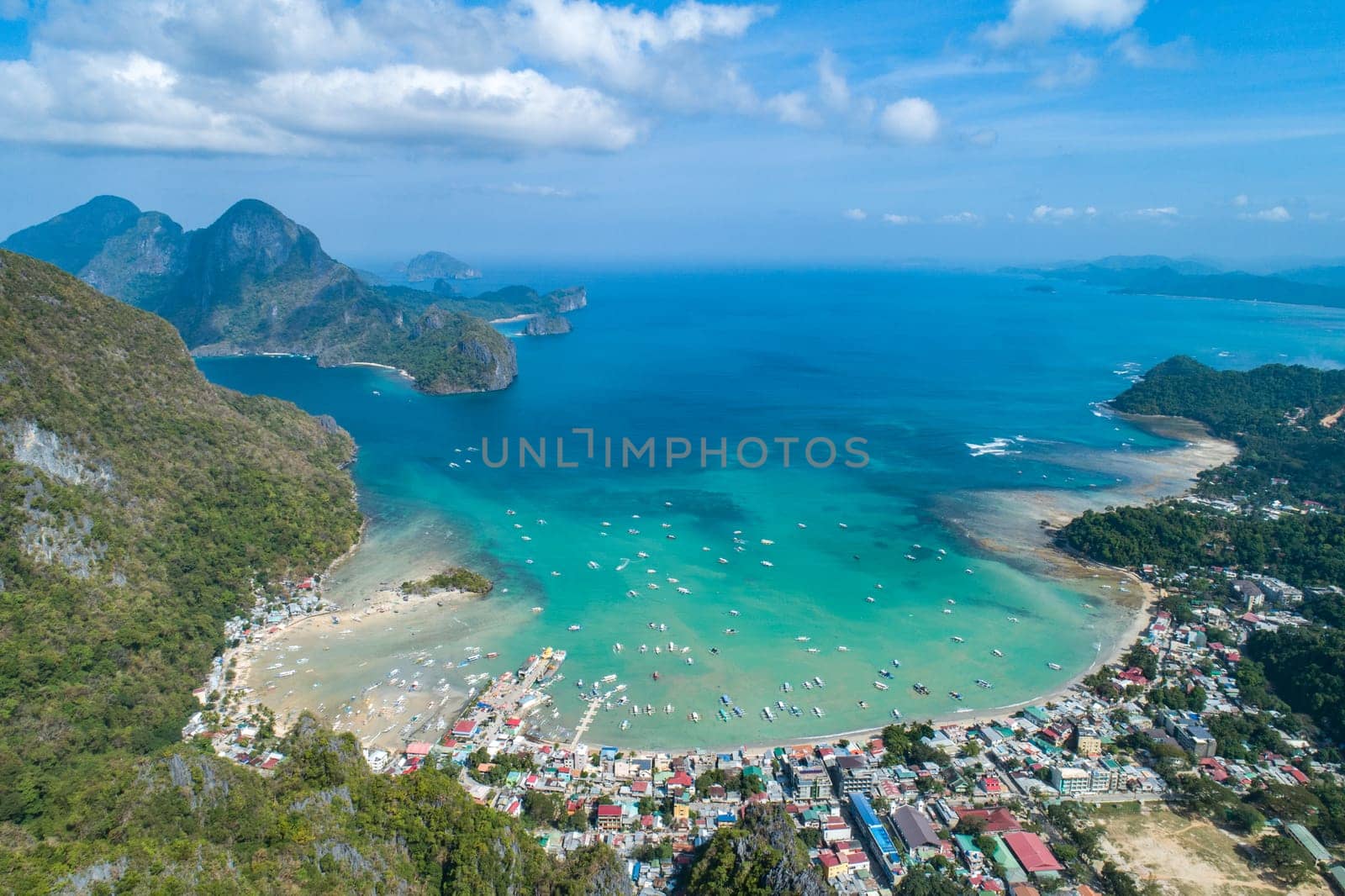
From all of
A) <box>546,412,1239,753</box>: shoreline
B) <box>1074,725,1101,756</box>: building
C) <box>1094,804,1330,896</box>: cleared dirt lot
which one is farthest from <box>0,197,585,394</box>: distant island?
<box>1094,804,1330,896</box>: cleared dirt lot

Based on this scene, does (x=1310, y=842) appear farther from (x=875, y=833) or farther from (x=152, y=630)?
(x=152, y=630)

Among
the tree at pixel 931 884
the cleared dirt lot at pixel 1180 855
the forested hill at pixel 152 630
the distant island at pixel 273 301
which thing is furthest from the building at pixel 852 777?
the distant island at pixel 273 301

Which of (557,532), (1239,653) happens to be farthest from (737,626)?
(1239,653)

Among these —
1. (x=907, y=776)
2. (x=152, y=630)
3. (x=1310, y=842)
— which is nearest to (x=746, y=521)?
(x=907, y=776)

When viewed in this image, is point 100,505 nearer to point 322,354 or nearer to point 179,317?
point 322,354

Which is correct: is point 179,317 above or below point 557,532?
above

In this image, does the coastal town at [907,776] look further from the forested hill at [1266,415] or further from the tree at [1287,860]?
the forested hill at [1266,415]
